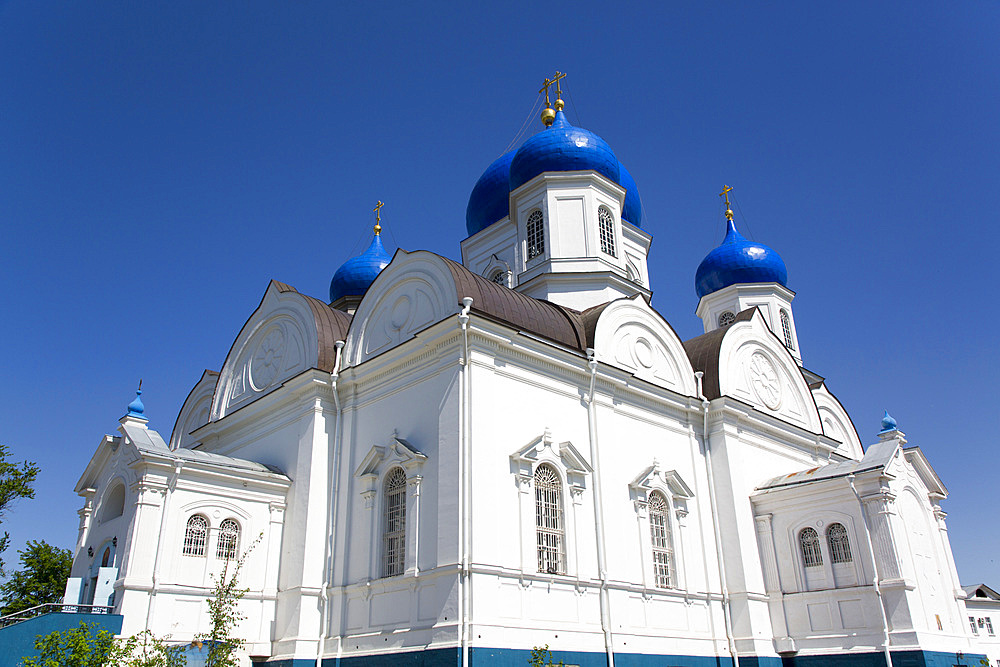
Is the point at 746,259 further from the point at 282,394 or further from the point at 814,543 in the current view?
A: the point at 282,394

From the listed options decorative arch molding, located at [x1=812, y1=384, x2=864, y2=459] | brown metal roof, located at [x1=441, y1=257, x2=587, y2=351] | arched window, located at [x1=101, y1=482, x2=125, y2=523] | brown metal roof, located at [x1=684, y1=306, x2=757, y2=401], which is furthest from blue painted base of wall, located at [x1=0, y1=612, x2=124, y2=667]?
decorative arch molding, located at [x1=812, y1=384, x2=864, y2=459]

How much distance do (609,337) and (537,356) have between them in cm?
230

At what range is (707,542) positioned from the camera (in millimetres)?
15070

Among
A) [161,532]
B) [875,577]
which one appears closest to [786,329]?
[875,577]

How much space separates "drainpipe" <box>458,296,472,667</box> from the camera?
1070cm

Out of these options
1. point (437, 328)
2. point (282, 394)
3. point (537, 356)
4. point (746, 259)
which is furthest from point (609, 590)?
point (746, 259)

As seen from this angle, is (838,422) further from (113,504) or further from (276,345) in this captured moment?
(113,504)

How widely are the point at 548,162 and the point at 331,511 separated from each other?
9760 mm

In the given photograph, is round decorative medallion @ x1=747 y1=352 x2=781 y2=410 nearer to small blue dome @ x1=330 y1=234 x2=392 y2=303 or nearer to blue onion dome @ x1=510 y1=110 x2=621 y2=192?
blue onion dome @ x1=510 y1=110 x2=621 y2=192

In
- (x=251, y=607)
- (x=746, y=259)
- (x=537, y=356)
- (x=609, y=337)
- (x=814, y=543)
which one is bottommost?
(x=251, y=607)

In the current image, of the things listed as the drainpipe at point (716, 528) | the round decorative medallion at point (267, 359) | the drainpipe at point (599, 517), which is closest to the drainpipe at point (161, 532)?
the round decorative medallion at point (267, 359)

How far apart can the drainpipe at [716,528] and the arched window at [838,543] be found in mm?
1996

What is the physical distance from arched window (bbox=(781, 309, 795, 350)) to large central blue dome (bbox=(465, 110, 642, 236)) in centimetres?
610

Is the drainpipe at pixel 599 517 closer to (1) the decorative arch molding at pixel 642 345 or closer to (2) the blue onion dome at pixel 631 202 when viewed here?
(1) the decorative arch molding at pixel 642 345
